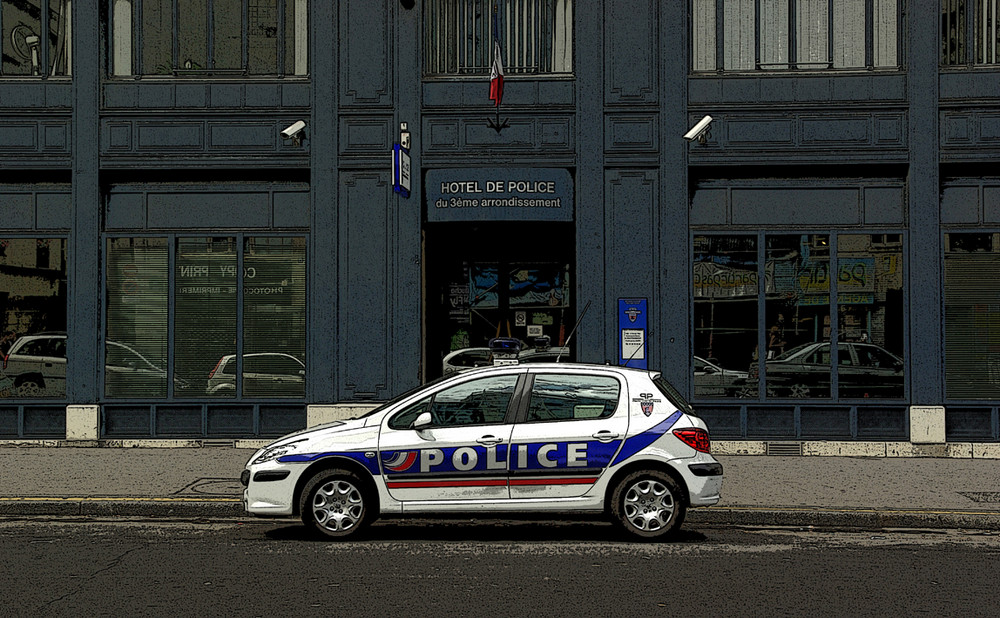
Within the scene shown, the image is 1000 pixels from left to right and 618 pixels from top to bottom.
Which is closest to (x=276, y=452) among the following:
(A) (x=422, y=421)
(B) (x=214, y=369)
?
(A) (x=422, y=421)

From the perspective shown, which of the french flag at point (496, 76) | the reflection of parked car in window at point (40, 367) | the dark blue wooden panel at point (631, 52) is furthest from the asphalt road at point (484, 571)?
the dark blue wooden panel at point (631, 52)

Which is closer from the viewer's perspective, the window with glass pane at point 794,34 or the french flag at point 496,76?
the french flag at point 496,76

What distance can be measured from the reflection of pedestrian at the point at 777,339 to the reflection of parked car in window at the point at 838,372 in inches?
3.5

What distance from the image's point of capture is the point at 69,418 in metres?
14.4

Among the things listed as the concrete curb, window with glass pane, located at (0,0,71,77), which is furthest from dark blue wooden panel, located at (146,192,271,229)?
the concrete curb

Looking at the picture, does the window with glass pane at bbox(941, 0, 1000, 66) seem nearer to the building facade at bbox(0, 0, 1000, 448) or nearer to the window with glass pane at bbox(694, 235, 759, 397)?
the building facade at bbox(0, 0, 1000, 448)

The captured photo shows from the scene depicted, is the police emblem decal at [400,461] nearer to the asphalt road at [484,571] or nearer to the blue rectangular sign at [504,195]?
the asphalt road at [484,571]

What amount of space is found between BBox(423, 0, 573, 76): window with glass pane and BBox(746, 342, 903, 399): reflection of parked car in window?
17.1ft

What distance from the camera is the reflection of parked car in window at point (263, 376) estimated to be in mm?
14586

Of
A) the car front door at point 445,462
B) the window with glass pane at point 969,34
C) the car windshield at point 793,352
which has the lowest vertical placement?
the car front door at point 445,462

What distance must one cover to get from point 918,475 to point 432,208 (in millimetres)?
7294

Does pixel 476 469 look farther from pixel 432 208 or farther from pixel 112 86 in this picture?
pixel 112 86

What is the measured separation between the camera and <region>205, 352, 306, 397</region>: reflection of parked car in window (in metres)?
14.6

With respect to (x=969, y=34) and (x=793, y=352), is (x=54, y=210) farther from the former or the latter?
(x=969, y=34)
